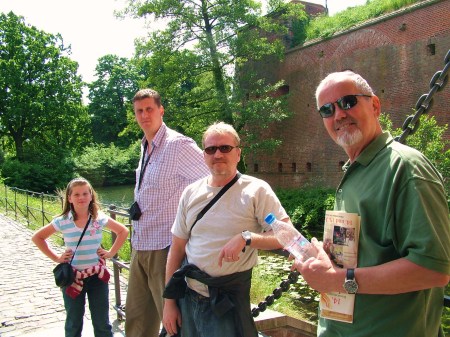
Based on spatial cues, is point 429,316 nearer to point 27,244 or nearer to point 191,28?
point 27,244

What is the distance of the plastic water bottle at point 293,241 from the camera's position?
155 cm

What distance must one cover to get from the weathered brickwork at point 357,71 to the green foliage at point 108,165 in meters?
16.7

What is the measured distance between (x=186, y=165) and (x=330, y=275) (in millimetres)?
1579

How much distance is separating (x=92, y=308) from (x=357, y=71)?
60.5 feet

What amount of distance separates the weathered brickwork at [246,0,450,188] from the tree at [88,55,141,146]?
2505 centimetres

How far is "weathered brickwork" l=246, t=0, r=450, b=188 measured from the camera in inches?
659

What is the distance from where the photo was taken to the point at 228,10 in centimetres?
2102

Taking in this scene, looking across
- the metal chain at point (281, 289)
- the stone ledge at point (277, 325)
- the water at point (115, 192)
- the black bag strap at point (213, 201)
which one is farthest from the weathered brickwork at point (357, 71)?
the black bag strap at point (213, 201)

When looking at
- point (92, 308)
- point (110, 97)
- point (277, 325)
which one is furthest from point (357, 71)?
point (110, 97)

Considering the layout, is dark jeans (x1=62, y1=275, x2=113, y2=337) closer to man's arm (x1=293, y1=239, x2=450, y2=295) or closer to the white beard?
man's arm (x1=293, y1=239, x2=450, y2=295)

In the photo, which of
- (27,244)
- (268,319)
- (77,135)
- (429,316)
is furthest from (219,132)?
(77,135)

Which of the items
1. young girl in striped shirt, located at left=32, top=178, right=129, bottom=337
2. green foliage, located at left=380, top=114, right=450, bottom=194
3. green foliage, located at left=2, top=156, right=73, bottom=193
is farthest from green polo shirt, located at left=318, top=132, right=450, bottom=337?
green foliage, located at left=2, top=156, right=73, bottom=193

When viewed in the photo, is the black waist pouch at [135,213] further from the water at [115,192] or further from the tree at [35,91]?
the tree at [35,91]

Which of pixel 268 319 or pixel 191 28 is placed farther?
pixel 191 28
